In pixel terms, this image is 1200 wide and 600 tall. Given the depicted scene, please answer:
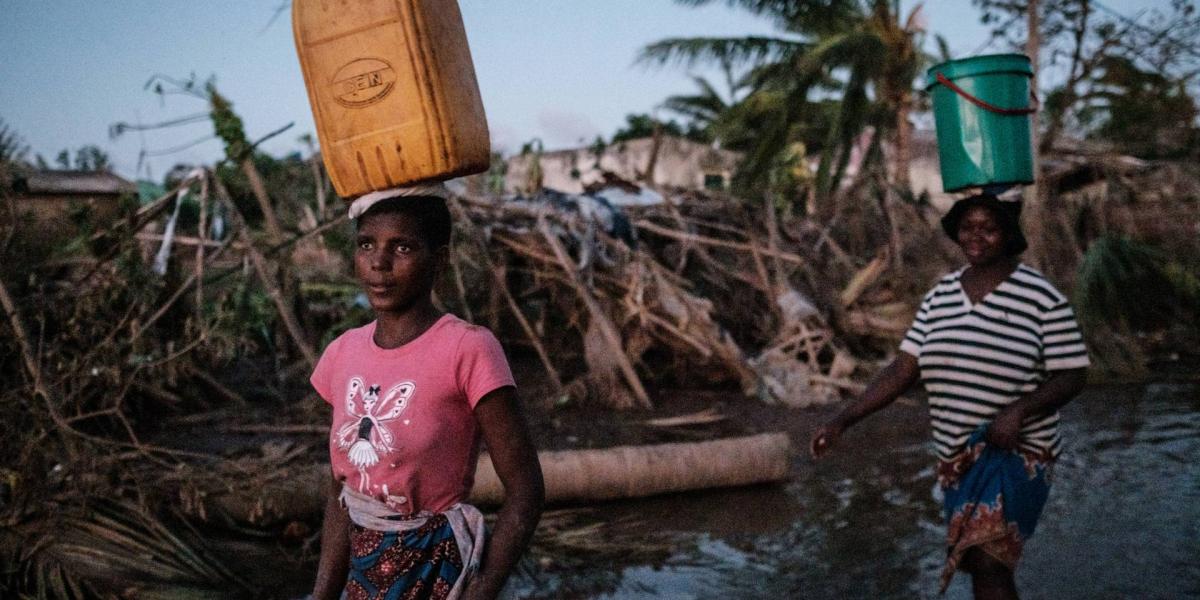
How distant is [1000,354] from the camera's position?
286cm

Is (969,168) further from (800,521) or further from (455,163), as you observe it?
(800,521)

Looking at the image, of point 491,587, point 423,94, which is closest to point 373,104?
point 423,94

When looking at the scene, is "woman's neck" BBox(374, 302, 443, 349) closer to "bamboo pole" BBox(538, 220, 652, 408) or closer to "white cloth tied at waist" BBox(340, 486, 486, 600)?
"white cloth tied at waist" BBox(340, 486, 486, 600)

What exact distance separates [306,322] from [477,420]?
266 inches

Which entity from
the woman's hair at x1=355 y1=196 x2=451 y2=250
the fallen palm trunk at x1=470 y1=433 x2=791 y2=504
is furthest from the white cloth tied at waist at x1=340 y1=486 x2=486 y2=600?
the fallen palm trunk at x1=470 y1=433 x2=791 y2=504

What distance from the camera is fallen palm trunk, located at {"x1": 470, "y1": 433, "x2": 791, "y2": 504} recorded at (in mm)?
5289

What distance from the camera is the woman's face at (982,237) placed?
9.64 feet

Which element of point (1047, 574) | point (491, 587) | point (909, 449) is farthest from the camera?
point (909, 449)

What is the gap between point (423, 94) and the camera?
5.94 feet

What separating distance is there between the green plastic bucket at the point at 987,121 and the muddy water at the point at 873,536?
6.24 ft

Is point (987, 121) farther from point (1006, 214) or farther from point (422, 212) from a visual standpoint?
point (422, 212)

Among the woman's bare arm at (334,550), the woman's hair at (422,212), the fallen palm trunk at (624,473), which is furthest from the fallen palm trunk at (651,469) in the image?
the woman's hair at (422,212)

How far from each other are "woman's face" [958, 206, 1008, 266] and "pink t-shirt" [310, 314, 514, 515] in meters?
1.84

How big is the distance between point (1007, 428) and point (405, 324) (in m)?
1.88
